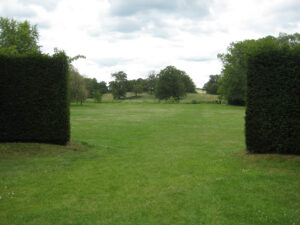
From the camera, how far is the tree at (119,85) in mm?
123125

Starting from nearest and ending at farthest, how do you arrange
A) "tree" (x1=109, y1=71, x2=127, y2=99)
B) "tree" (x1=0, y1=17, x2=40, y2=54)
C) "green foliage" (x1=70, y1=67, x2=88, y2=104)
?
"tree" (x1=0, y1=17, x2=40, y2=54) → "green foliage" (x1=70, y1=67, x2=88, y2=104) → "tree" (x1=109, y1=71, x2=127, y2=99)

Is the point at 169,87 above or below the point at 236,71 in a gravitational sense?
below

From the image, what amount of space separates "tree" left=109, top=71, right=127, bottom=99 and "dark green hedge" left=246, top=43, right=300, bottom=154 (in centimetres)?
11318

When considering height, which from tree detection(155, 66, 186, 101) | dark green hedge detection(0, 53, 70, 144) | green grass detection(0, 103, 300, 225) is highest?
tree detection(155, 66, 186, 101)

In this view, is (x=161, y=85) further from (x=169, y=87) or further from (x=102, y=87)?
(x=102, y=87)

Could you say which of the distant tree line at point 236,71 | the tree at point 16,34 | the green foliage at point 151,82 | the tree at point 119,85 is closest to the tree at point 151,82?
the green foliage at point 151,82

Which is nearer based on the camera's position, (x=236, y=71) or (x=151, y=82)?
(x=236, y=71)

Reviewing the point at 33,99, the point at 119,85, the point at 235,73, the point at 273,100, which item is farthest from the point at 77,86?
the point at 119,85

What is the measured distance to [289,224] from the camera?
5.30 meters

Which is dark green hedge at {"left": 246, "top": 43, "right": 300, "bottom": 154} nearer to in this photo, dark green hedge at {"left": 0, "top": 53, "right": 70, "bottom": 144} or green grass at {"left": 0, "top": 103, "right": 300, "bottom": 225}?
green grass at {"left": 0, "top": 103, "right": 300, "bottom": 225}

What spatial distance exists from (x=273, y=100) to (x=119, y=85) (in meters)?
117

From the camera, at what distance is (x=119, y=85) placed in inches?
4931

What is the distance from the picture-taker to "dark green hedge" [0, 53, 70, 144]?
518 inches

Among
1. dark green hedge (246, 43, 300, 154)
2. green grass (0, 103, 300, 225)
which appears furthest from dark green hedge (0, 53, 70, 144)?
dark green hedge (246, 43, 300, 154)
